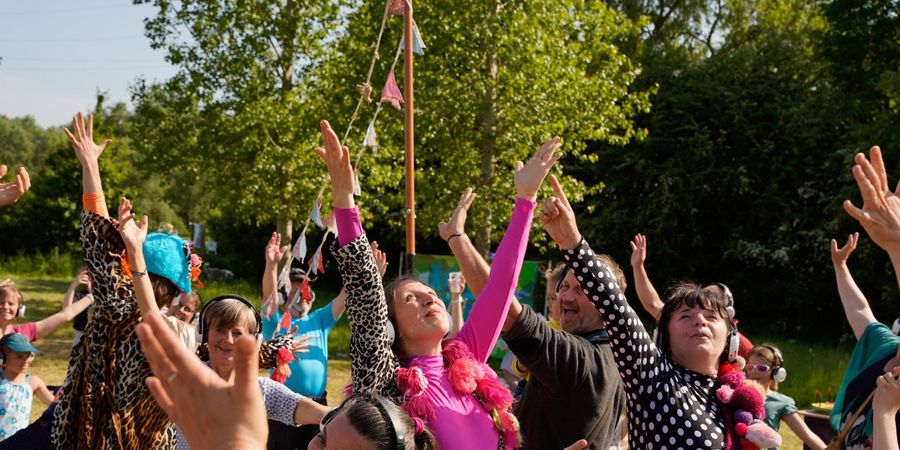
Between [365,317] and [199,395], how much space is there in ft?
4.67

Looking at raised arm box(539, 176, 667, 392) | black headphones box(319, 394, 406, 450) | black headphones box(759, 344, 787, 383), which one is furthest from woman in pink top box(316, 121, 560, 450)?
black headphones box(759, 344, 787, 383)

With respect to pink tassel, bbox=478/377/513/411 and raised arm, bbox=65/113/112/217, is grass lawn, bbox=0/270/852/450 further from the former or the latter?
raised arm, bbox=65/113/112/217

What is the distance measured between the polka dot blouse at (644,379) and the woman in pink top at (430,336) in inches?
14.4

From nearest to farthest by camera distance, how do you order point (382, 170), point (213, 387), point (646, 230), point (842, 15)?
point (213, 387) → point (382, 170) → point (842, 15) → point (646, 230)

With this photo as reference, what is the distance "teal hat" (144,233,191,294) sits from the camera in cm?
333

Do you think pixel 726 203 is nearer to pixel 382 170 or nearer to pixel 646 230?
pixel 646 230

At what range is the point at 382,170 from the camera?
1491 cm

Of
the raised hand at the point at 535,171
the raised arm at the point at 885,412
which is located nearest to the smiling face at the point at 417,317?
the raised hand at the point at 535,171

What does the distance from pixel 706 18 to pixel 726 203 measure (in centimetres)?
1014

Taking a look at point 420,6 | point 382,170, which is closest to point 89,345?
point 420,6

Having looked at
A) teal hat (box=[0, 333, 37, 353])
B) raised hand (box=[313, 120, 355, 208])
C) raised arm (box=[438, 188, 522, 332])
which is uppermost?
raised hand (box=[313, 120, 355, 208])

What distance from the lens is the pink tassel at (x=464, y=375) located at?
Result: 3.04m

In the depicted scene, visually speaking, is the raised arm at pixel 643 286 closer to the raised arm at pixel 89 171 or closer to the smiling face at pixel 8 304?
the raised arm at pixel 89 171

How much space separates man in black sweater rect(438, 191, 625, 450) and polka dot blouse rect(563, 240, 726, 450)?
0.81 feet
